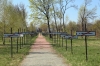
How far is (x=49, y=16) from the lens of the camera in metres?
62.1

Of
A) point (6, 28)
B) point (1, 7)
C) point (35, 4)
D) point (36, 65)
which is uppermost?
point (35, 4)

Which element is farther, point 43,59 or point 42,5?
point 42,5

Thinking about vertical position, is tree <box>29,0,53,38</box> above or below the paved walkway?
above

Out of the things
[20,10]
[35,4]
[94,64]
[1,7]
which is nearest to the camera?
[94,64]

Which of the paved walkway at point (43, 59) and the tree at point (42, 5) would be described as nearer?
the paved walkway at point (43, 59)

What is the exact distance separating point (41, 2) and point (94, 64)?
49198mm

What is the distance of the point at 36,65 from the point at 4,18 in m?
21.2

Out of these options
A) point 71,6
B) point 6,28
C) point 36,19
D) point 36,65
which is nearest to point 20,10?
point 36,19

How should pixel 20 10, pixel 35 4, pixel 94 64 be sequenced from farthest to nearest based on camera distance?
pixel 20 10, pixel 35 4, pixel 94 64

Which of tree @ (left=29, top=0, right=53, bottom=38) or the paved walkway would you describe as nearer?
the paved walkway

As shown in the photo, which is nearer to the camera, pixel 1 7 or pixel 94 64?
pixel 94 64

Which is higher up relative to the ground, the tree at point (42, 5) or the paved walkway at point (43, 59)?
the tree at point (42, 5)

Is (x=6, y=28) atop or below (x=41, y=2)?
below

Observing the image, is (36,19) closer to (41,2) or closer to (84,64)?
(41,2)
